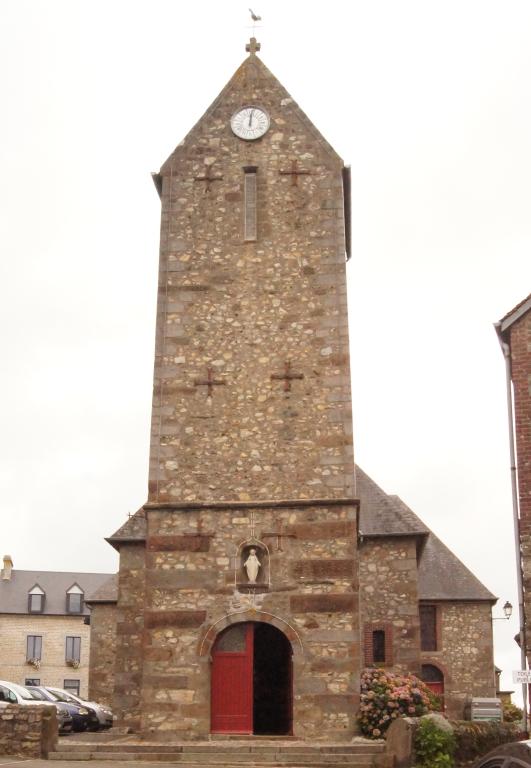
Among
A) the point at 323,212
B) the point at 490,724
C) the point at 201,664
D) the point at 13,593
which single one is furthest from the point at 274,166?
the point at 13,593

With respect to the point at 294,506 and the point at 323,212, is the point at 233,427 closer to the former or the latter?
the point at 294,506

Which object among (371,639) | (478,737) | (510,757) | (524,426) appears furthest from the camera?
A: (371,639)

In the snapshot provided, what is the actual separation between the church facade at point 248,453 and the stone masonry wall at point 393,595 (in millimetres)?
300

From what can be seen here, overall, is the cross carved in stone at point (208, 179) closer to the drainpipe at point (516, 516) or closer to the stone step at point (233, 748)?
the drainpipe at point (516, 516)

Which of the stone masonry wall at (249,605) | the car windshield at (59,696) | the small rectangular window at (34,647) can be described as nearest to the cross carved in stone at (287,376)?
the stone masonry wall at (249,605)

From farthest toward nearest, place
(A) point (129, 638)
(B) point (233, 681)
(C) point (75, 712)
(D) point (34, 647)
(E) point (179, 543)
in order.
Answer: (D) point (34, 647), (C) point (75, 712), (A) point (129, 638), (E) point (179, 543), (B) point (233, 681)

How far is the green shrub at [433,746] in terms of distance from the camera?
1473 cm

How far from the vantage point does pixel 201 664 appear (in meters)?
18.0

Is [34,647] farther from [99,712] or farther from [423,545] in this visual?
[423,545]

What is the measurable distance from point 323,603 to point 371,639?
271 inches

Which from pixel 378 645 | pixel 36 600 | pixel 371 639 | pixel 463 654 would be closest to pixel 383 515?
pixel 371 639

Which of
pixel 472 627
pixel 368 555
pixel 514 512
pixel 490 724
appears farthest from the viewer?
pixel 472 627

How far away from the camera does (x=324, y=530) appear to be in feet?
60.5

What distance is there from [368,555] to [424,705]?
7189mm
